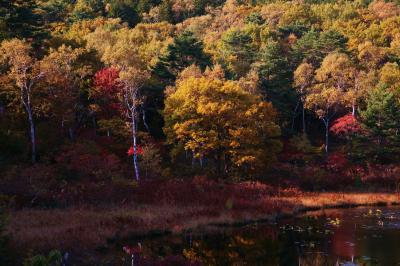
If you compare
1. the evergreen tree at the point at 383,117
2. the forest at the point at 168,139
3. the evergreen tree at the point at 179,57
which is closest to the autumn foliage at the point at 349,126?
the forest at the point at 168,139

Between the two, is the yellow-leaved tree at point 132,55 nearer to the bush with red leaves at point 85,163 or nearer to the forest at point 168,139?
the forest at point 168,139

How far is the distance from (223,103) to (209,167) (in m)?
7.24

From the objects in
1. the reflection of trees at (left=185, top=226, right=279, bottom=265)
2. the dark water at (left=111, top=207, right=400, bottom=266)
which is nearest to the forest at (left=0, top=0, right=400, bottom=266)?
the reflection of trees at (left=185, top=226, right=279, bottom=265)

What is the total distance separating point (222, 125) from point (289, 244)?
21.6 meters

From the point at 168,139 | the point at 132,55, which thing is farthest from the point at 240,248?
the point at 132,55

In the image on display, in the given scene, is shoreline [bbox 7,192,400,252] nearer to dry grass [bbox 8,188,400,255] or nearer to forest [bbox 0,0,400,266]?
dry grass [bbox 8,188,400,255]

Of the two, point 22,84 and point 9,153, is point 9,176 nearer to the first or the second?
point 9,153

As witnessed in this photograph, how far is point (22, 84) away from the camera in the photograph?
45.6 metres

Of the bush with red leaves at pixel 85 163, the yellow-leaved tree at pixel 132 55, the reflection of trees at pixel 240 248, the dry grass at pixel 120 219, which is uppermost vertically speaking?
the yellow-leaved tree at pixel 132 55

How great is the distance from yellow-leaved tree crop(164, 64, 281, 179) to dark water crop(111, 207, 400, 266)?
1259cm

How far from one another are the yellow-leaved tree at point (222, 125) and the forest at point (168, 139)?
0.15 meters

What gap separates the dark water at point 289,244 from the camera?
1080 inches

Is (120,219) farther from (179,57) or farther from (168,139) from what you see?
(179,57)

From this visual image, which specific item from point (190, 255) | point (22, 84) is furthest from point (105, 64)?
point (190, 255)
